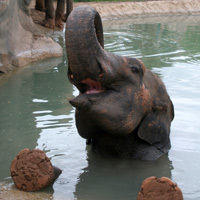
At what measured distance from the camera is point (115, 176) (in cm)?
416

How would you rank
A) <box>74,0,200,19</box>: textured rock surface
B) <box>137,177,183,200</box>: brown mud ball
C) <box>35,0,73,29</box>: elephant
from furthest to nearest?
<box>74,0,200,19</box>: textured rock surface
<box>35,0,73,29</box>: elephant
<box>137,177,183,200</box>: brown mud ball

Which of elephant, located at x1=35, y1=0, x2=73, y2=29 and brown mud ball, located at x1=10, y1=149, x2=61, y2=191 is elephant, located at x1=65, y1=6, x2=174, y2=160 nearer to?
brown mud ball, located at x1=10, y1=149, x2=61, y2=191

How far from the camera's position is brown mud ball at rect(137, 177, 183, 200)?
10.7 ft

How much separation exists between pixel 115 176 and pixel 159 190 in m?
0.94

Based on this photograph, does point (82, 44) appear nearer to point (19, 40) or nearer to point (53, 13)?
point (19, 40)

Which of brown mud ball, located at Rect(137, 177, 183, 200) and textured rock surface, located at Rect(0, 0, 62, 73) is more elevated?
brown mud ball, located at Rect(137, 177, 183, 200)

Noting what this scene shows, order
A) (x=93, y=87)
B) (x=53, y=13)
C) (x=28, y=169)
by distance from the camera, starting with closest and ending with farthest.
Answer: (x=28, y=169), (x=93, y=87), (x=53, y=13)

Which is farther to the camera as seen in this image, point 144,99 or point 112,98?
point 144,99

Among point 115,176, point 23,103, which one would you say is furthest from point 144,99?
point 23,103

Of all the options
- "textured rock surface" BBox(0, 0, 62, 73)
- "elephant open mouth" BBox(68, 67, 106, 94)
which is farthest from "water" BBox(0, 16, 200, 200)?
"elephant open mouth" BBox(68, 67, 106, 94)

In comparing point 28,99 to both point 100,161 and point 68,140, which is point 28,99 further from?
point 100,161

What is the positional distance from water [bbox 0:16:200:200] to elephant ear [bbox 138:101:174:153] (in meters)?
0.18

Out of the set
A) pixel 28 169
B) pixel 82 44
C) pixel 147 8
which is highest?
pixel 82 44

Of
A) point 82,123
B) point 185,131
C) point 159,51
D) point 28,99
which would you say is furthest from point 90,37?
point 159,51
